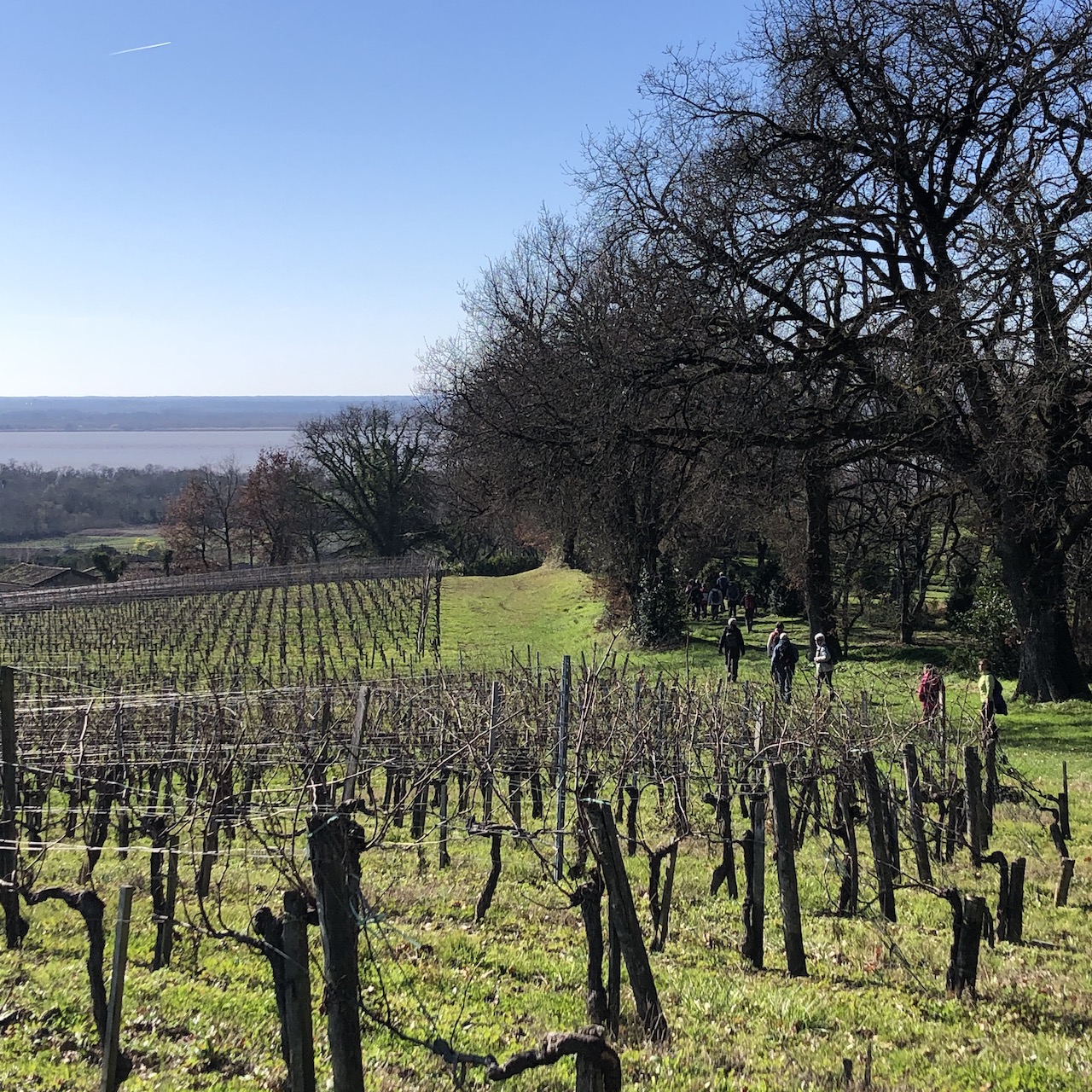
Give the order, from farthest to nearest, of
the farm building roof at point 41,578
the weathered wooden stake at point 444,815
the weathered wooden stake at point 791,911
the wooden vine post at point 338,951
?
the farm building roof at point 41,578 → the weathered wooden stake at point 444,815 → the weathered wooden stake at point 791,911 → the wooden vine post at point 338,951

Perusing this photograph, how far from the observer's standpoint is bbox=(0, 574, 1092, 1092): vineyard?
16.7 ft

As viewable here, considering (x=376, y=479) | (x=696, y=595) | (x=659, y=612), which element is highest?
(x=376, y=479)

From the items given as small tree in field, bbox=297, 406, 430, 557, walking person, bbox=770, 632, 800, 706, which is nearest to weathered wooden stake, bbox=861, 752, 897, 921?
walking person, bbox=770, 632, 800, 706

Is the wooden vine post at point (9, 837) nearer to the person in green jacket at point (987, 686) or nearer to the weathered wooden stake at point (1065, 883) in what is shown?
the weathered wooden stake at point (1065, 883)

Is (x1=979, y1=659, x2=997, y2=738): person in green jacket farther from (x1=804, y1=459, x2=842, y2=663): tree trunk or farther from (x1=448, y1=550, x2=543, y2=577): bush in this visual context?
(x1=448, y1=550, x2=543, y2=577): bush

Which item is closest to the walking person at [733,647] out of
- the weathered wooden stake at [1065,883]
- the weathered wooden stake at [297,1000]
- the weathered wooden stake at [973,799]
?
the weathered wooden stake at [973,799]

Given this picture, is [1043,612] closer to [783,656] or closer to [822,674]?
[822,674]

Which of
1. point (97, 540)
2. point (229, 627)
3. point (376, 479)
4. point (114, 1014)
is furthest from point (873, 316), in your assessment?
point (97, 540)

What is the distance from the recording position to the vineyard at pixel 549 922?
16.7ft

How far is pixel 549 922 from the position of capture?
7906 millimetres

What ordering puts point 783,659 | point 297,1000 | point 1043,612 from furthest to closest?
1. point 1043,612
2. point 783,659
3. point 297,1000

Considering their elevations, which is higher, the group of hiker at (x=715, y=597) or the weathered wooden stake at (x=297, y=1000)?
the group of hiker at (x=715, y=597)

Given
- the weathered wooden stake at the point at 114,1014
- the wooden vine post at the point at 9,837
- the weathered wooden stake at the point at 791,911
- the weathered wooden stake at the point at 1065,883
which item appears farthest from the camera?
the weathered wooden stake at the point at 1065,883

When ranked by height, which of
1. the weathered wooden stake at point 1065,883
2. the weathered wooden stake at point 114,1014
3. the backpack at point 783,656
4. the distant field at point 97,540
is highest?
the distant field at point 97,540
